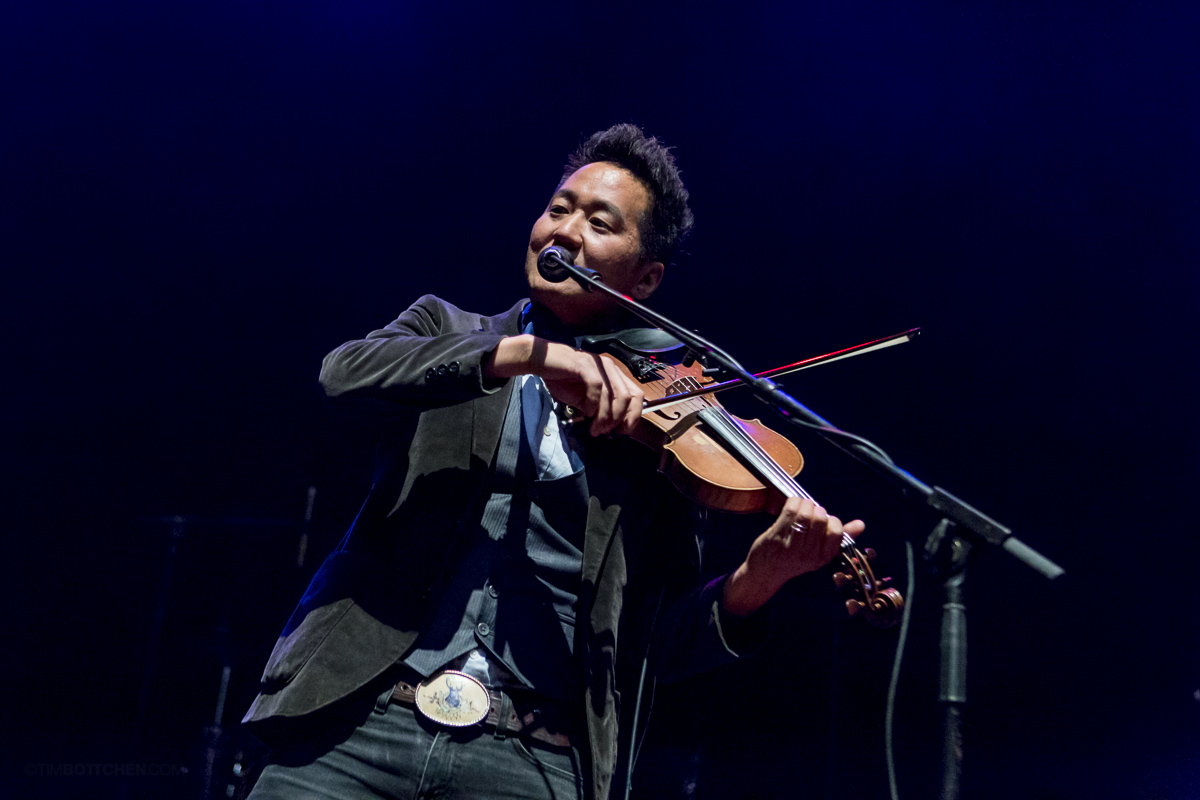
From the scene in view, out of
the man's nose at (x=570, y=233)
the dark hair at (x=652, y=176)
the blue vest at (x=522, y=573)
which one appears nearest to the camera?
the blue vest at (x=522, y=573)

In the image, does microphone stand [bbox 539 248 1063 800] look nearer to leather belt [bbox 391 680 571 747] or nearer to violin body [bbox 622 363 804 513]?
violin body [bbox 622 363 804 513]

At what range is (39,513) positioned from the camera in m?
4.52

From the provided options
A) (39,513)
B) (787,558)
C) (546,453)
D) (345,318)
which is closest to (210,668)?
(39,513)

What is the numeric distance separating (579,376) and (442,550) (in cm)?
43

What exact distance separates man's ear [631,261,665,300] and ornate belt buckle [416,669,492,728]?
1.21m

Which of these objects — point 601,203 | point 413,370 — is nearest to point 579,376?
point 413,370

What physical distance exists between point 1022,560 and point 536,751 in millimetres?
926

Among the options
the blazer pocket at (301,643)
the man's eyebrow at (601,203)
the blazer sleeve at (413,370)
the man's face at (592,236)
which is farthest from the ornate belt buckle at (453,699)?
the man's eyebrow at (601,203)

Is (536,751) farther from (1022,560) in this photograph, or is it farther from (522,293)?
(522,293)

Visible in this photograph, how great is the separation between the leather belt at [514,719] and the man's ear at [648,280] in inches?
47.4

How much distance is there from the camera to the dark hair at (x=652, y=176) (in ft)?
7.73

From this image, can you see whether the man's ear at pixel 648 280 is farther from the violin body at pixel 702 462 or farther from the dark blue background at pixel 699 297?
the dark blue background at pixel 699 297

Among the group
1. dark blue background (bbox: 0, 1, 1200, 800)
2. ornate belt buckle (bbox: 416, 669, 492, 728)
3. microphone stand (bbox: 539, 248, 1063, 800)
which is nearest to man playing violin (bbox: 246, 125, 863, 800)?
ornate belt buckle (bbox: 416, 669, 492, 728)

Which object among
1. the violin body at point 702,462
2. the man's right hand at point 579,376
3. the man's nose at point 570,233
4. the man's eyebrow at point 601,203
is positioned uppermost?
the man's eyebrow at point 601,203
